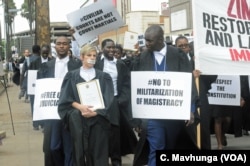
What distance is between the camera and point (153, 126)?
627cm

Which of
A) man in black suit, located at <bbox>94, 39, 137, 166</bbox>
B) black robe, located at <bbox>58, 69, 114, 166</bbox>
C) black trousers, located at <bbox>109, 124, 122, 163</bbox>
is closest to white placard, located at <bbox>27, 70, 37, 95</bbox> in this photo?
man in black suit, located at <bbox>94, 39, 137, 166</bbox>

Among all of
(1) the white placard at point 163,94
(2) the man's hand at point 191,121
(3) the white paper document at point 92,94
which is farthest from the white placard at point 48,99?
(2) the man's hand at point 191,121

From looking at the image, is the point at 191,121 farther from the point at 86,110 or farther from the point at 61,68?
the point at 61,68

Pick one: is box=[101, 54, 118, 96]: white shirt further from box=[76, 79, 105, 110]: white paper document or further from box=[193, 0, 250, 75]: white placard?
box=[76, 79, 105, 110]: white paper document

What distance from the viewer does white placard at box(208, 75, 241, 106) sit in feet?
28.0

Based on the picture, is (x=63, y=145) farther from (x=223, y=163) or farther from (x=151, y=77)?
(x=223, y=163)

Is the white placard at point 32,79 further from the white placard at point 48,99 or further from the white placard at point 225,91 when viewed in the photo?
the white placard at point 48,99

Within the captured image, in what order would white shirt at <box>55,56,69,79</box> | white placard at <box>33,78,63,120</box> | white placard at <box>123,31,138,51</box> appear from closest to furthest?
white placard at <box>33,78,63,120</box> < white shirt at <box>55,56,69,79</box> < white placard at <box>123,31,138,51</box>

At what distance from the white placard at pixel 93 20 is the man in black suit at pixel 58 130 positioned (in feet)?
8.31

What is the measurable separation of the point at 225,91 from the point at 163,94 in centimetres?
260

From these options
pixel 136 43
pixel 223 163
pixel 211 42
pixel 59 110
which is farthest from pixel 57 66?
pixel 136 43

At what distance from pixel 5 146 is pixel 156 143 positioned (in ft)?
15.2

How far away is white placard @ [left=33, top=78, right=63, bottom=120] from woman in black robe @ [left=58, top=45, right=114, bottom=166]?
432mm

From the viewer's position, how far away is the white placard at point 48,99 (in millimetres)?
6723
